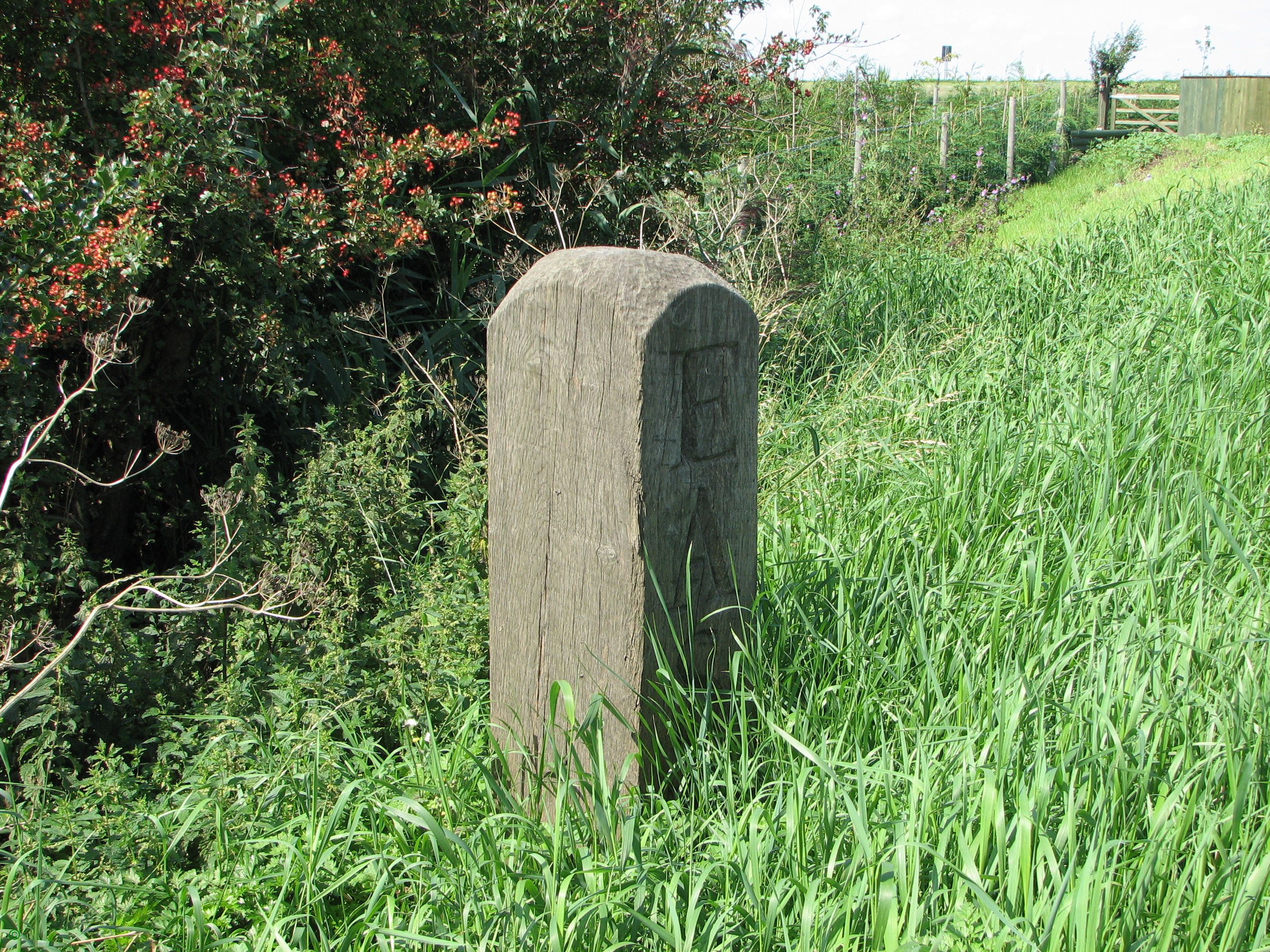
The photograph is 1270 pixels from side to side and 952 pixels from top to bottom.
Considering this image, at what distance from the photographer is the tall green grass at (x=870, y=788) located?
1502 millimetres

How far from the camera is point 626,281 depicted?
1632mm

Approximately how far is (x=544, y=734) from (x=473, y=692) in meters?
0.56

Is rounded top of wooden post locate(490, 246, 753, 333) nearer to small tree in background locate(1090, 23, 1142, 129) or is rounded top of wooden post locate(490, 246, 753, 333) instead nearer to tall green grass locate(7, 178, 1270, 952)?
tall green grass locate(7, 178, 1270, 952)

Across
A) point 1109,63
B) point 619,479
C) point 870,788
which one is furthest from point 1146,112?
point 619,479

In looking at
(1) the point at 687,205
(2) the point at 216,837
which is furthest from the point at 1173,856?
(1) the point at 687,205

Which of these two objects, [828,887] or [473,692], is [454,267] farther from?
[828,887]

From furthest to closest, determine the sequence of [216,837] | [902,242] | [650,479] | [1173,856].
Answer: [902,242] → [216,837] → [650,479] → [1173,856]

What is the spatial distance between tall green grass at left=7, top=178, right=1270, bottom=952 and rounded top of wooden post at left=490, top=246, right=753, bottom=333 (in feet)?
2.21

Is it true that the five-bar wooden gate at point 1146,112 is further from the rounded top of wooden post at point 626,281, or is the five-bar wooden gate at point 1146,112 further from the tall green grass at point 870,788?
the rounded top of wooden post at point 626,281

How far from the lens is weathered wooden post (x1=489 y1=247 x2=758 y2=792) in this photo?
165cm

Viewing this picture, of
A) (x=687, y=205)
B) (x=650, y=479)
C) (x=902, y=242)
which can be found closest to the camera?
(x=650, y=479)

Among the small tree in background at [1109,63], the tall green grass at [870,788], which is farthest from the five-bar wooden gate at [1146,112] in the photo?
the tall green grass at [870,788]

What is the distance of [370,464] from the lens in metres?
3.08

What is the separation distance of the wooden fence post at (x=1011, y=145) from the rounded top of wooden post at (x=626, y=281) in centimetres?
1512
